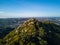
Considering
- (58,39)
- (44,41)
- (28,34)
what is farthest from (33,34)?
→ (58,39)

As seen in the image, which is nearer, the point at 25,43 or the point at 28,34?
the point at 25,43

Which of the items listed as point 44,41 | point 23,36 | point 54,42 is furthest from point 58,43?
point 23,36

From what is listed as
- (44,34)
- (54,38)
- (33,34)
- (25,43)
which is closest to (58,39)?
(54,38)

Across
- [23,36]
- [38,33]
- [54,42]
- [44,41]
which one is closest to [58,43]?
[54,42]

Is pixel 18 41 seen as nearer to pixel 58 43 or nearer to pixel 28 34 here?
pixel 28 34

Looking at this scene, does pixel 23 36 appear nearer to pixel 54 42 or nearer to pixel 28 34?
pixel 28 34

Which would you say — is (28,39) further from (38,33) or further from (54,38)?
(54,38)

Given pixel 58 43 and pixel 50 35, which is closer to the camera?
pixel 58 43
